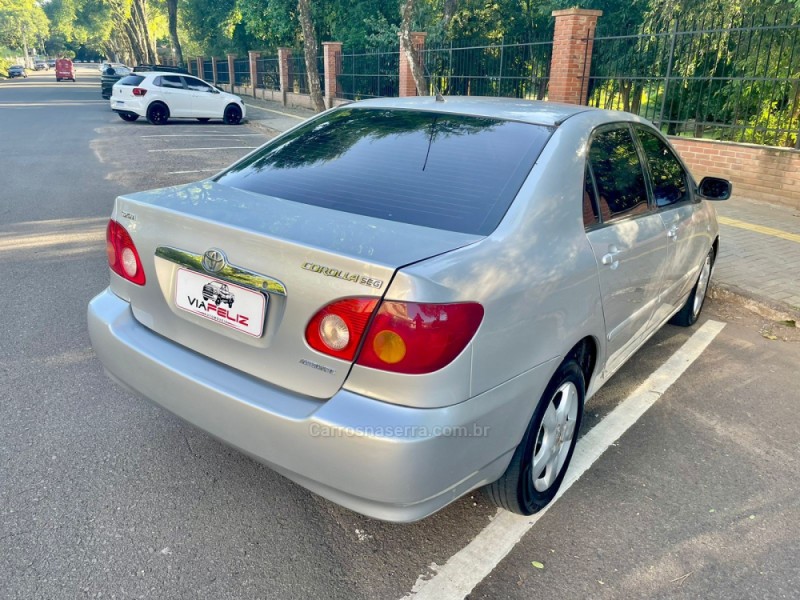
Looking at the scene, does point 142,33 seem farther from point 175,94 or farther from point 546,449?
point 546,449

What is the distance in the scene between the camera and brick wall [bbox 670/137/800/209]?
9297 mm

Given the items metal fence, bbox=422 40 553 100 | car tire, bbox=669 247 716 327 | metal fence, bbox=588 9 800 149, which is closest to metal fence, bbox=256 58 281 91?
metal fence, bbox=422 40 553 100

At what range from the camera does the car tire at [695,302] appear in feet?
15.5

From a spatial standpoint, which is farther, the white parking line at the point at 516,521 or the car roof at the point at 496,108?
the car roof at the point at 496,108

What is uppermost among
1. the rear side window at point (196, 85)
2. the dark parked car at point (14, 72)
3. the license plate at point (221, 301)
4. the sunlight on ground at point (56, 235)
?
the license plate at point (221, 301)

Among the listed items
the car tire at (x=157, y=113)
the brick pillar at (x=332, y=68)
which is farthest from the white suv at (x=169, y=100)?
the brick pillar at (x=332, y=68)

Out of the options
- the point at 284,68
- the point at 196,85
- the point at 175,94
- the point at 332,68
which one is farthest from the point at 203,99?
the point at 284,68

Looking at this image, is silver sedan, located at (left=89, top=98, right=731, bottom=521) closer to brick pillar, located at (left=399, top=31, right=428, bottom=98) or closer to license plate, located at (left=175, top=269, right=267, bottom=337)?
license plate, located at (left=175, top=269, right=267, bottom=337)

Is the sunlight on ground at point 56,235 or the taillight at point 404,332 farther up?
the taillight at point 404,332

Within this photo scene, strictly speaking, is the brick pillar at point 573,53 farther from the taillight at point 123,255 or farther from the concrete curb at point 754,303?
the taillight at point 123,255

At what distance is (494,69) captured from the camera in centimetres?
1584

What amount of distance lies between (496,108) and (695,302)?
8.70ft

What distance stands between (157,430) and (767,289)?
508cm

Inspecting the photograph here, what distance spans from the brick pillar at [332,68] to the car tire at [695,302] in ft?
69.2
